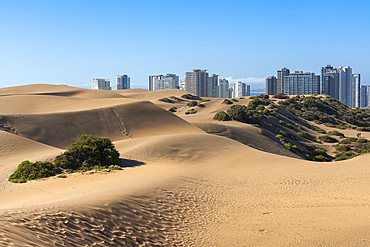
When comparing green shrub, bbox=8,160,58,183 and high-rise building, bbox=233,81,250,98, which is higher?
high-rise building, bbox=233,81,250,98

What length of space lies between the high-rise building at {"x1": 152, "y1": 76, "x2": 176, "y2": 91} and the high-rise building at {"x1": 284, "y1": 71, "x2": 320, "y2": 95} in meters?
50.4

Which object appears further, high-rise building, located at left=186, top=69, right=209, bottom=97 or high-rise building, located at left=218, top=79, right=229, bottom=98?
high-rise building, located at left=218, top=79, right=229, bottom=98

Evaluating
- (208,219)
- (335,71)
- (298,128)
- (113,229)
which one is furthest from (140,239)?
(335,71)

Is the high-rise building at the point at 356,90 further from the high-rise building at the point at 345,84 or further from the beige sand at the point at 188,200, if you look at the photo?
the beige sand at the point at 188,200

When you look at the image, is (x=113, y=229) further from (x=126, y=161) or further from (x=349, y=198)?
(x=126, y=161)

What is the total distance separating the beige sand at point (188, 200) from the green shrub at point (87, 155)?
3.96 feet

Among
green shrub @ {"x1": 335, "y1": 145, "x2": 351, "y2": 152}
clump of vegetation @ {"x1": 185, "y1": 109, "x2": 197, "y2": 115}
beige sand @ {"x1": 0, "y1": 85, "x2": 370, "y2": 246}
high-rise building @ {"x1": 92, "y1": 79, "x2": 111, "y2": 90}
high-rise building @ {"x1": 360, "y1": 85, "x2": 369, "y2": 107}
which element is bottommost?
green shrub @ {"x1": 335, "y1": 145, "x2": 351, "y2": 152}

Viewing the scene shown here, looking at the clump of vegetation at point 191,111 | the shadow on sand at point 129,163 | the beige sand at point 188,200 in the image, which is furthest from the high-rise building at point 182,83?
the shadow on sand at point 129,163

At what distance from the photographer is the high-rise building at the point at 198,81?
114 meters

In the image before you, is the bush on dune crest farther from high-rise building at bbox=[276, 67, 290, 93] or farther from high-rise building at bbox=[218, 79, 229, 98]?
high-rise building at bbox=[218, 79, 229, 98]

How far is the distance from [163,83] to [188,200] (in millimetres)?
126162

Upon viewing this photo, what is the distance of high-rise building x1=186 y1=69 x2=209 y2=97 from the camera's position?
114000 mm

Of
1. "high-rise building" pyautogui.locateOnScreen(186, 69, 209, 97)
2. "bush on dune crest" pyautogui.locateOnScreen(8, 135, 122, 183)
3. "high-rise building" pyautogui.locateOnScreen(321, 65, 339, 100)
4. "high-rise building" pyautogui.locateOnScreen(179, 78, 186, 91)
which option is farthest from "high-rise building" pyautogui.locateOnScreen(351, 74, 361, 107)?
"bush on dune crest" pyautogui.locateOnScreen(8, 135, 122, 183)

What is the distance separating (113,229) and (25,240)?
2073 mm
